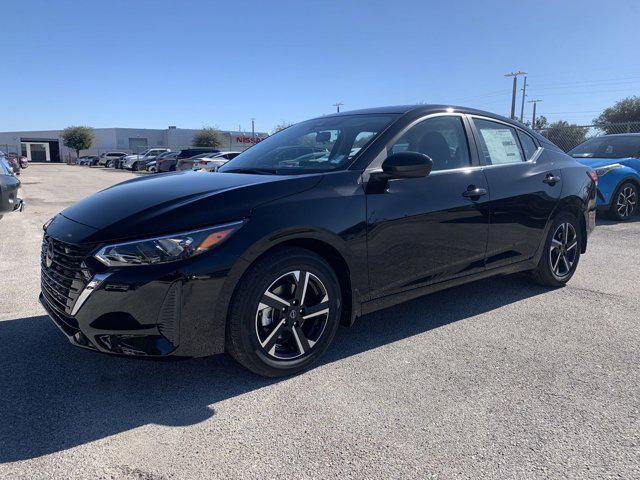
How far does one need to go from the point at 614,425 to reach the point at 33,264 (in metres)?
5.99

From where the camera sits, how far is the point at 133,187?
341 centimetres

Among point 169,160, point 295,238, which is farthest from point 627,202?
point 169,160

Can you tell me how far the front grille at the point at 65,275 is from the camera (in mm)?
2715

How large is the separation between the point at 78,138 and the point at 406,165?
82387 mm

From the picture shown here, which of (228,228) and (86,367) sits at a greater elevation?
(228,228)

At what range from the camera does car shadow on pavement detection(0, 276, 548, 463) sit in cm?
252

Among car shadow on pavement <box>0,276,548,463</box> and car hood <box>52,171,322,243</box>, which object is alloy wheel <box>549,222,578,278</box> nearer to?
car shadow on pavement <box>0,276,548,463</box>

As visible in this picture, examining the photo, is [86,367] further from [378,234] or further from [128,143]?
[128,143]

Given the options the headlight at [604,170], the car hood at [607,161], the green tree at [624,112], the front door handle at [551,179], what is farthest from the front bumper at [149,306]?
Result: the green tree at [624,112]

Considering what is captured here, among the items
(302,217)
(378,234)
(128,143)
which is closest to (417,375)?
(378,234)

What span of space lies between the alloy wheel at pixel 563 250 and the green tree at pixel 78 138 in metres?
81.2

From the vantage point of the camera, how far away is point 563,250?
492cm

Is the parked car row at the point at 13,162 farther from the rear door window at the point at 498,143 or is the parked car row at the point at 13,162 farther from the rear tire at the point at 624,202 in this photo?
the rear tire at the point at 624,202

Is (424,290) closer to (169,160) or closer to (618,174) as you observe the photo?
(618,174)
